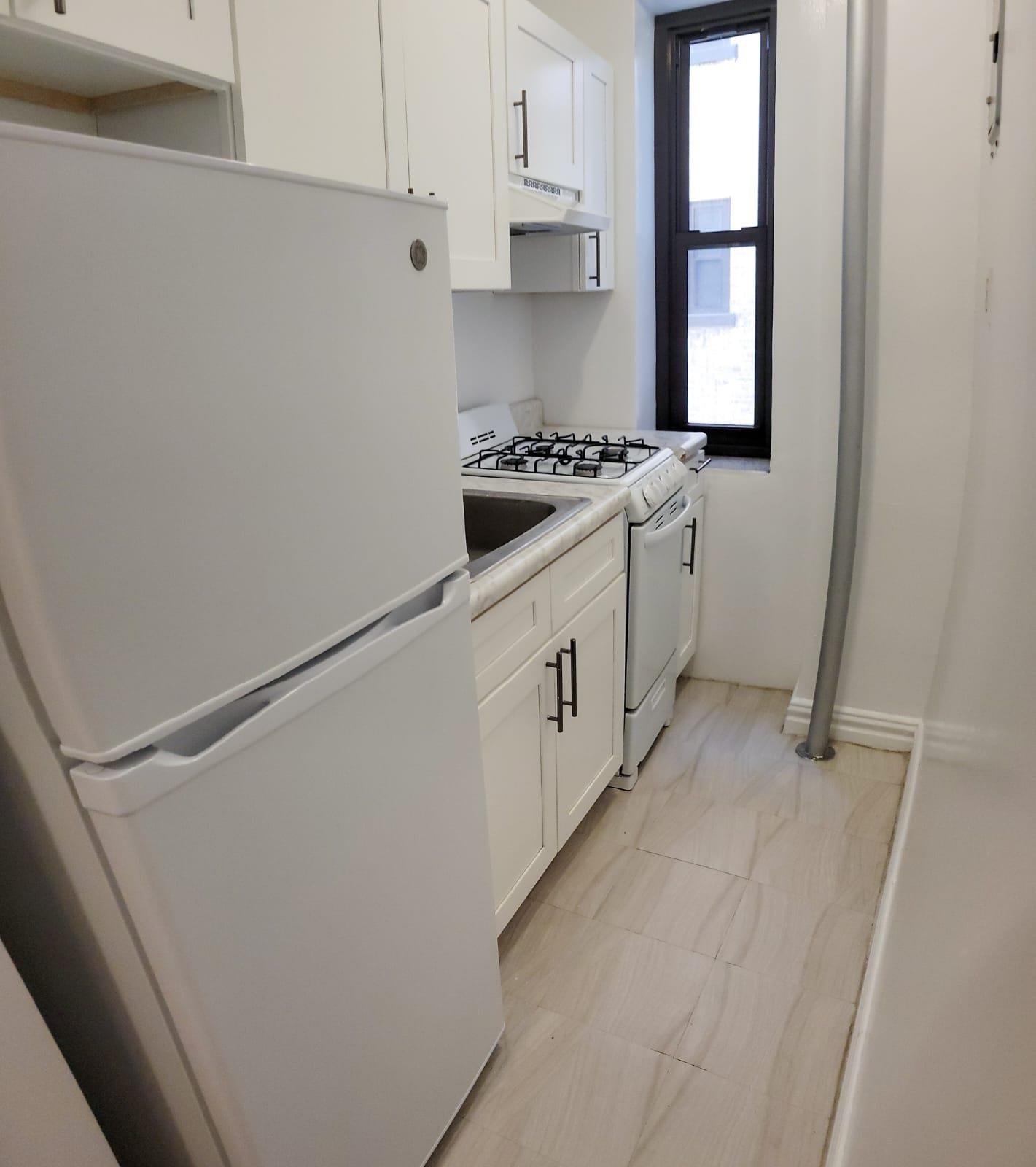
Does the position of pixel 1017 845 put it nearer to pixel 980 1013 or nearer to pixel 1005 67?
pixel 980 1013

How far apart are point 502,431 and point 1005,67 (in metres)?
1.76

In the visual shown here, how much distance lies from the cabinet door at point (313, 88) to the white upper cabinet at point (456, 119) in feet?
0.22

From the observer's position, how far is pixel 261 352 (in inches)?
33.9

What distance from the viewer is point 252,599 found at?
88 cm

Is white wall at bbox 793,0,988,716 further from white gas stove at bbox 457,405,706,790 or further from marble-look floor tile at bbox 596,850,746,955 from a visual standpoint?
marble-look floor tile at bbox 596,850,746,955

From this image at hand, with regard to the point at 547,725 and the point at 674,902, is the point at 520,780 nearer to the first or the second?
the point at 547,725

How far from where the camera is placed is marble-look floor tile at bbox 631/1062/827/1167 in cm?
141

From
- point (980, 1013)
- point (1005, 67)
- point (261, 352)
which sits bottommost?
point (980, 1013)

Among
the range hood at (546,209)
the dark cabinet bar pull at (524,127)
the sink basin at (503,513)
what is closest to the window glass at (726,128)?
the range hood at (546,209)

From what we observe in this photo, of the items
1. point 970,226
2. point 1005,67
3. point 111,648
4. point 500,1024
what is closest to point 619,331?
point 970,226

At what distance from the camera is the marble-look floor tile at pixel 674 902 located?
6.26ft

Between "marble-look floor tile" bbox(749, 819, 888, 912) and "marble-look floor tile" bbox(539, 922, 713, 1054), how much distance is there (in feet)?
1.18

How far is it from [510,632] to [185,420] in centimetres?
94

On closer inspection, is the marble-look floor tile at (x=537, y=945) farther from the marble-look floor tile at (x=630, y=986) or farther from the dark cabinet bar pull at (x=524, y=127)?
the dark cabinet bar pull at (x=524, y=127)
